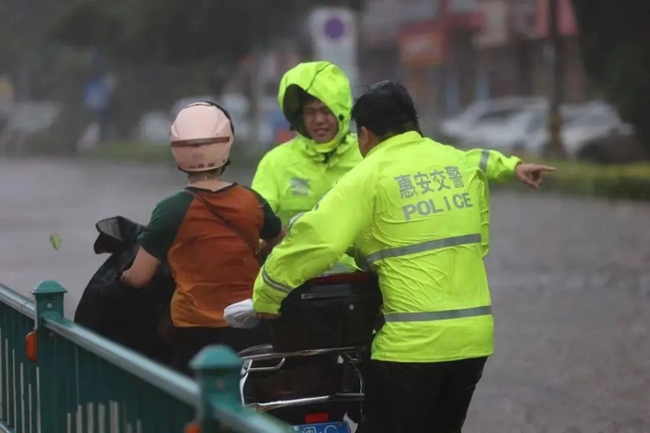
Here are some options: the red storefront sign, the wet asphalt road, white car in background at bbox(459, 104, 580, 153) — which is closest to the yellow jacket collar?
the wet asphalt road

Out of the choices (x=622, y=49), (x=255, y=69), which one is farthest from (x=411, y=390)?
(x=255, y=69)

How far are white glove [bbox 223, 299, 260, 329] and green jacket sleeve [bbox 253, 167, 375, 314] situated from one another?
0.30ft

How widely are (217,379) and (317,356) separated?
1.57 meters

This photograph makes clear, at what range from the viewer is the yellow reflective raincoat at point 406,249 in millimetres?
4301

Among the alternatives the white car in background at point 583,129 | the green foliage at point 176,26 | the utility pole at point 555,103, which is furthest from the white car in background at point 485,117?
the utility pole at point 555,103

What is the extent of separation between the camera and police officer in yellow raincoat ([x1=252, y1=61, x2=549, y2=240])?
5.80 meters

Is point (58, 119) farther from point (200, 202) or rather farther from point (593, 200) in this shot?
point (200, 202)

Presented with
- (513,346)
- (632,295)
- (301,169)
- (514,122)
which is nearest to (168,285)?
(301,169)

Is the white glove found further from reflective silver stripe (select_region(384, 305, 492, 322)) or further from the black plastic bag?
the black plastic bag

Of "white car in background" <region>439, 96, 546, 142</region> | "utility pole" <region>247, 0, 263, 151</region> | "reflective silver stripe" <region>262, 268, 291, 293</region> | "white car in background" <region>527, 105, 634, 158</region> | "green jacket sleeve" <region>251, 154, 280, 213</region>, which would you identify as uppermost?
"utility pole" <region>247, 0, 263, 151</region>

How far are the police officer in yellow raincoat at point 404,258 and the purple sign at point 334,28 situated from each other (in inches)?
547

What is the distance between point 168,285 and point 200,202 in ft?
1.72

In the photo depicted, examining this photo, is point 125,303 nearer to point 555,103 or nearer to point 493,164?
point 493,164

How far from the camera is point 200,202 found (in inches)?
192
